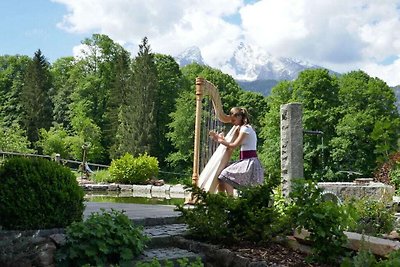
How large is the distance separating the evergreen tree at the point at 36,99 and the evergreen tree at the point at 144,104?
7783 mm

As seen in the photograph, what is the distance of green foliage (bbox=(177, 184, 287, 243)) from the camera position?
182 inches

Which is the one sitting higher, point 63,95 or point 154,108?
point 63,95

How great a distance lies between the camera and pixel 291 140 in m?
6.00

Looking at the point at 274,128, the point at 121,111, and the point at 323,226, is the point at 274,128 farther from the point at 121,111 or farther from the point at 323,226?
the point at 323,226

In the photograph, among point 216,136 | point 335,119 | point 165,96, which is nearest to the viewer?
point 216,136

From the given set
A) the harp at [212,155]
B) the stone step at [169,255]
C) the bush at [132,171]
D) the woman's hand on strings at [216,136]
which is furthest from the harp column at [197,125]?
the bush at [132,171]

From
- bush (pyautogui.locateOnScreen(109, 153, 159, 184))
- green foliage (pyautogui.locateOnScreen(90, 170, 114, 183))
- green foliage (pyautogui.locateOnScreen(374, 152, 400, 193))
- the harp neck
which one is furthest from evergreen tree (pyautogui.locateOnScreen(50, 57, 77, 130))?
the harp neck

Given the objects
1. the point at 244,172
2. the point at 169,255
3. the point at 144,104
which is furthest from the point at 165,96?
the point at 169,255

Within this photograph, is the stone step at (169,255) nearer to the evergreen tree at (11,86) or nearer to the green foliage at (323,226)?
the green foliage at (323,226)

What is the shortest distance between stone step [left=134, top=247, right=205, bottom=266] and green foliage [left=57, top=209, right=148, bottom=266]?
0.55 feet

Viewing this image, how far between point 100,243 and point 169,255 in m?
0.74

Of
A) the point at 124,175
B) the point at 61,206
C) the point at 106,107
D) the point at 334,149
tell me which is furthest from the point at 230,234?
the point at 106,107

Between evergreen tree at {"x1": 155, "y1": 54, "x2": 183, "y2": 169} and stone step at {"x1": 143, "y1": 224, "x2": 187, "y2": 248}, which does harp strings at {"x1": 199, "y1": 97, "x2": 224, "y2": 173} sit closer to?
stone step at {"x1": 143, "y1": 224, "x2": 187, "y2": 248}

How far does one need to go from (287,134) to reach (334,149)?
67.3ft
